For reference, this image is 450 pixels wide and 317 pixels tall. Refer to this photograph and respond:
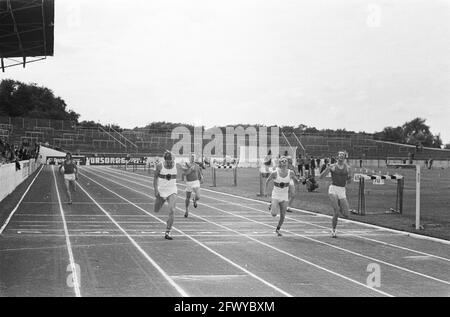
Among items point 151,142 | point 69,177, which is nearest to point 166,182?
point 69,177

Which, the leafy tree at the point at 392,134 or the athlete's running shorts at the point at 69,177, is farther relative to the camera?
the leafy tree at the point at 392,134

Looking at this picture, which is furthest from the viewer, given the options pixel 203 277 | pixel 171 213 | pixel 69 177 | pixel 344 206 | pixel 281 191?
pixel 69 177

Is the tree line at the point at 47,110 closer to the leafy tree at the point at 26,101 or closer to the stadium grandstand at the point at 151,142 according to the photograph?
the leafy tree at the point at 26,101

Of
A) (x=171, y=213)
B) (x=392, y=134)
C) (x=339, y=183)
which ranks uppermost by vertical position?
(x=392, y=134)

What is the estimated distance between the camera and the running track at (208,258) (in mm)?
Result: 9508

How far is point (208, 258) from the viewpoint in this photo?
12.4 metres

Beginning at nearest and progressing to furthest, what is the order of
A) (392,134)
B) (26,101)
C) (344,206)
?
(344,206), (26,101), (392,134)

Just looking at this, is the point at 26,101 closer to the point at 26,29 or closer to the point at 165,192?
the point at 26,29

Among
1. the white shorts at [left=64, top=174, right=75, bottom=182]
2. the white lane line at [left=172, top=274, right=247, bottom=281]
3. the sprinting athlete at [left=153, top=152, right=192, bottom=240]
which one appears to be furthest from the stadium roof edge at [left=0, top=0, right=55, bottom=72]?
the white lane line at [left=172, top=274, right=247, bottom=281]

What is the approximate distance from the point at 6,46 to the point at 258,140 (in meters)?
63.7

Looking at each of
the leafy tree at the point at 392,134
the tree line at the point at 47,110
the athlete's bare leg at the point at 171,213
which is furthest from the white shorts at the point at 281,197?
the leafy tree at the point at 392,134

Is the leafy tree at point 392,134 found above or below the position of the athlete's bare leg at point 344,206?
above
